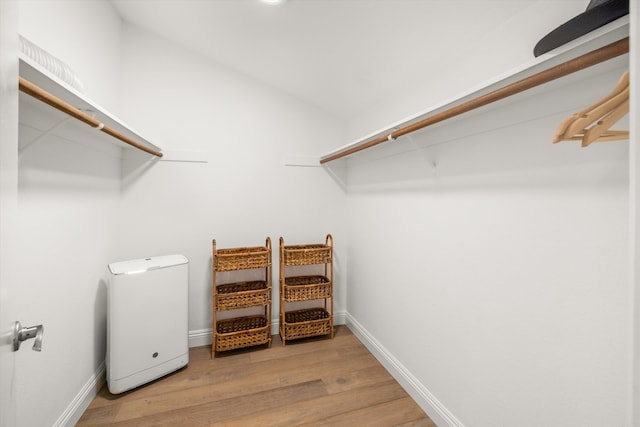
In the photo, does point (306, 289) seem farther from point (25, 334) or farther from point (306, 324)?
point (25, 334)

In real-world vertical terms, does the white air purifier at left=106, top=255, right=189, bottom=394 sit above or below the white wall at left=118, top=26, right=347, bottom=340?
below

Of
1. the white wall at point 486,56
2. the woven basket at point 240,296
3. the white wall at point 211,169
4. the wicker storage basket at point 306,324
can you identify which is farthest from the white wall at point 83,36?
the wicker storage basket at point 306,324

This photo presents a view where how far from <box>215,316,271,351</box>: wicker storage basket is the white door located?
1.67m

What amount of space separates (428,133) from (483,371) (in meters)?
1.27

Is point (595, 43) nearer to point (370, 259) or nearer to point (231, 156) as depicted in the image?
point (370, 259)

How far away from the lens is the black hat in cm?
64

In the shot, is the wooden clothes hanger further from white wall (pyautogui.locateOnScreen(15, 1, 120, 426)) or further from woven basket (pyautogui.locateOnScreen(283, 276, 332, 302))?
woven basket (pyautogui.locateOnScreen(283, 276, 332, 302))

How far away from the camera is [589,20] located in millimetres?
697

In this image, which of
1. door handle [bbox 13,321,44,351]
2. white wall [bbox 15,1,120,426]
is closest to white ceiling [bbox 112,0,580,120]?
white wall [bbox 15,1,120,426]

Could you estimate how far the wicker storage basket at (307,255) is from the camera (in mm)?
2340

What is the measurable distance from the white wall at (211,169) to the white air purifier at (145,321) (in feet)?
1.27

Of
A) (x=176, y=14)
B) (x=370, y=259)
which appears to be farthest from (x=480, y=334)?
(x=176, y=14)

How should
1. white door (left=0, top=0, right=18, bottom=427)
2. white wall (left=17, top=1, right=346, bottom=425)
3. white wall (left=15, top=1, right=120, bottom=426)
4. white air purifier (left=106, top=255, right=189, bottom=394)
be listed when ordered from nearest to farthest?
1. white door (left=0, top=0, right=18, bottom=427)
2. white wall (left=15, top=1, right=120, bottom=426)
3. white wall (left=17, top=1, right=346, bottom=425)
4. white air purifier (left=106, top=255, right=189, bottom=394)

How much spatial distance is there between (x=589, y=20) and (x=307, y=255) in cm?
207
